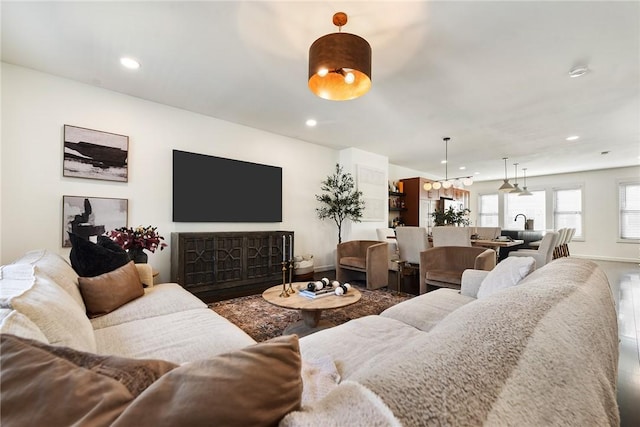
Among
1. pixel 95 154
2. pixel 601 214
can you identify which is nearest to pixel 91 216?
pixel 95 154

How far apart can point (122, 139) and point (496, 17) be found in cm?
407

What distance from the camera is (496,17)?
2.06 m

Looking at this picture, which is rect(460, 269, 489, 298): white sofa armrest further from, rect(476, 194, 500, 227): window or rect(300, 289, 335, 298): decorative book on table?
rect(476, 194, 500, 227): window

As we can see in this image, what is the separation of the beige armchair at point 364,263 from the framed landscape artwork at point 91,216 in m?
3.06

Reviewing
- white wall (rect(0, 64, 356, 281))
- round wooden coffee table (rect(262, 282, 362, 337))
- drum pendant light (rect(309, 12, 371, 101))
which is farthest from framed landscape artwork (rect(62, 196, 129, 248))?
drum pendant light (rect(309, 12, 371, 101))

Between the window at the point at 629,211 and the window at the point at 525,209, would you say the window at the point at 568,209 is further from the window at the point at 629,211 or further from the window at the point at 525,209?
the window at the point at 629,211

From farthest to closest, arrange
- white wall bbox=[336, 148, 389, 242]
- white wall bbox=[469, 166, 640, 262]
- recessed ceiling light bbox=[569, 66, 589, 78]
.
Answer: white wall bbox=[469, 166, 640, 262] → white wall bbox=[336, 148, 389, 242] → recessed ceiling light bbox=[569, 66, 589, 78]

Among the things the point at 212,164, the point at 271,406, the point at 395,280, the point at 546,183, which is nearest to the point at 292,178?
the point at 212,164

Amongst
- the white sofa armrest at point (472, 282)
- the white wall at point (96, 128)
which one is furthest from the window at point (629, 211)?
the white wall at point (96, 128)

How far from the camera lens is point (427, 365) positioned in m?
0.56

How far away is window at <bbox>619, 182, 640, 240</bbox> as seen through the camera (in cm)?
712

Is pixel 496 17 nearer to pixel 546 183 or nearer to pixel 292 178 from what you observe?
pixel 292 178

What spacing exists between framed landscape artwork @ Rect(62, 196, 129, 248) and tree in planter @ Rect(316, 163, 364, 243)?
327 cm

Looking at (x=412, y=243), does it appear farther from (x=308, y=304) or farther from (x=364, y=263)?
(x=308, y=304)
